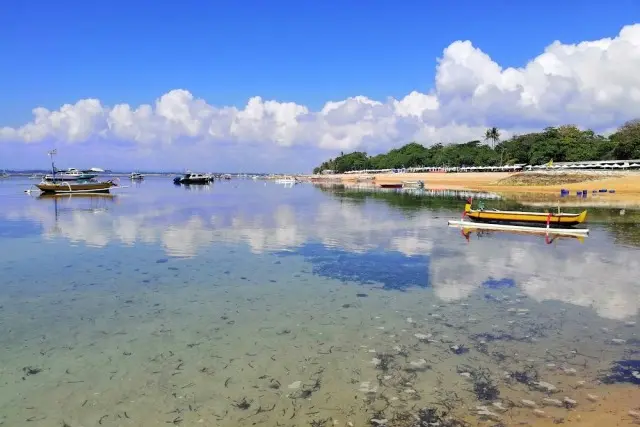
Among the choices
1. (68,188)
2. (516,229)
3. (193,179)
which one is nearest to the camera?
(516,229)

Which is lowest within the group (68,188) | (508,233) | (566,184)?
Answer: (508,233)

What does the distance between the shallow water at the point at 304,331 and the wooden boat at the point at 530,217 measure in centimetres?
666

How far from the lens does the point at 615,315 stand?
1464 centimetres

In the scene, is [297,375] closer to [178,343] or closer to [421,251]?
[178,343]

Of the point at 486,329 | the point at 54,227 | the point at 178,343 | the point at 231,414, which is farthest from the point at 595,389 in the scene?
the point at 54,227

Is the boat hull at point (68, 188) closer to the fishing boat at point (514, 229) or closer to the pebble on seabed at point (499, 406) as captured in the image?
the fishing boat at point (514, 229)

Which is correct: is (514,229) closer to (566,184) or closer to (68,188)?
(566,184)

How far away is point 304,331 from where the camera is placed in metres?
13.2

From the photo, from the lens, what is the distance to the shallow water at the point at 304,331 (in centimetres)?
925

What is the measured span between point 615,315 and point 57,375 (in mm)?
16393

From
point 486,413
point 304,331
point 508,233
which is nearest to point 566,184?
point 508,233

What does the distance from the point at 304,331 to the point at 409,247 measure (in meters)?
15.3

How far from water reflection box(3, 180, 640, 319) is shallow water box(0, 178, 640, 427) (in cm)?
19

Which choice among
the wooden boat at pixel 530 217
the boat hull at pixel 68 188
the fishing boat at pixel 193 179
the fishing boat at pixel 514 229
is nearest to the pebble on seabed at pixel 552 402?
the fishing boat at pixel 514 229
